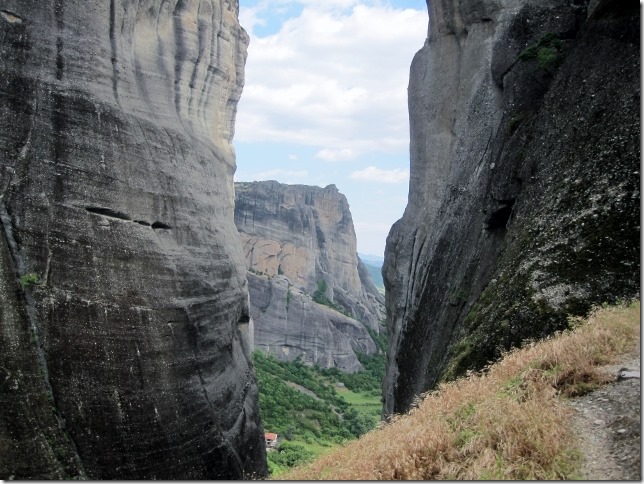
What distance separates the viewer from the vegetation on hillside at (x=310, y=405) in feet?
114

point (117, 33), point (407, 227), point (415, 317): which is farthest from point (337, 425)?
point (117, 33)

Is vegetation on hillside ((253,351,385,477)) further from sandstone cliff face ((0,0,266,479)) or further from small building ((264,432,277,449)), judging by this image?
sandstone cliff face ((0,0,266,479))

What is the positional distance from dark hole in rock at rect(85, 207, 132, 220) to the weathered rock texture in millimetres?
7883

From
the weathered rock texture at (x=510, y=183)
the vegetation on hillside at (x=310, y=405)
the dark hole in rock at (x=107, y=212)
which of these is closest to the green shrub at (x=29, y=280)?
the dark hole in rock at (x=107, y=212)

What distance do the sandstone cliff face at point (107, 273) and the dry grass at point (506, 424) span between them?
6.74 meters

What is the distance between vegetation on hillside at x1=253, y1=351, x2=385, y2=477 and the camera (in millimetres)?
34806

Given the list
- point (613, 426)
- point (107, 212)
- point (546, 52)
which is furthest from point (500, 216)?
point (107, 212)

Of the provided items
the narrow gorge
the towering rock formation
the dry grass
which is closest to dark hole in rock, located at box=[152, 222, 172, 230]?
the narrow gorge

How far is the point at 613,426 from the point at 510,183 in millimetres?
8385

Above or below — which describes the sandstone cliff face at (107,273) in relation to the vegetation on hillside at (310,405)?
above

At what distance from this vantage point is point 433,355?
14.3 meters

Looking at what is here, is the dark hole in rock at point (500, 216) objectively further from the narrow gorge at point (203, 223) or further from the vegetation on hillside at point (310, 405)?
the vegetation on hillside at point (310, 405)

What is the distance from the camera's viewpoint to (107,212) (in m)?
15.0

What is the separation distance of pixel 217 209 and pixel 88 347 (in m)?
7.79
